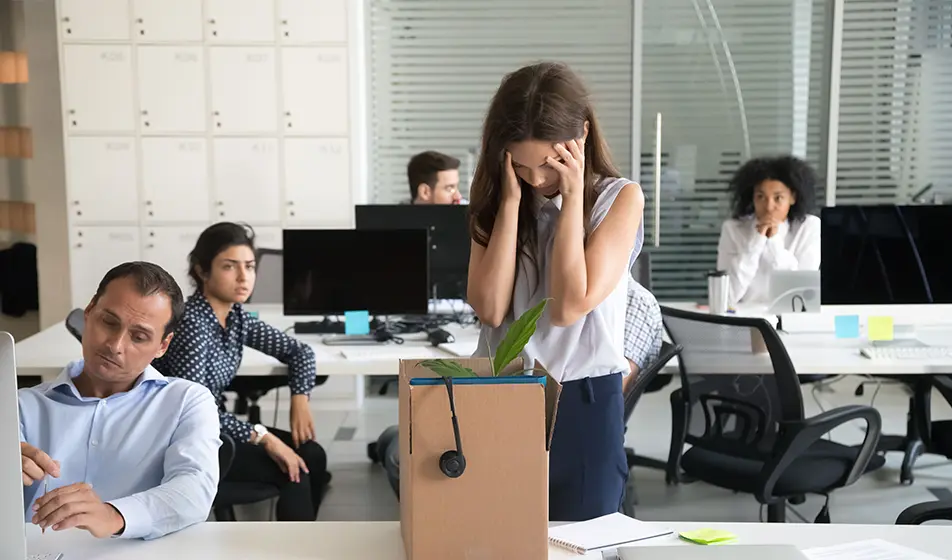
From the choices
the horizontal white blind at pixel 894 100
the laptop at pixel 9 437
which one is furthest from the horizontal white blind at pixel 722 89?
the laptop at pixel 9 437

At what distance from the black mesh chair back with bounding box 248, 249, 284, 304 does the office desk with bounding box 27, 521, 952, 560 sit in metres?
2.71

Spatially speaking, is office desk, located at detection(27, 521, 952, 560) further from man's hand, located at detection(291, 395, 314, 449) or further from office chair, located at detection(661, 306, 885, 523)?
man's hand, located at detection(291, 395, 314, 449)

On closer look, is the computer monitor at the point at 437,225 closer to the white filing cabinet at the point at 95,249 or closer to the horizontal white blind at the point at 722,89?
the white filing cabinet at the point at 95,249

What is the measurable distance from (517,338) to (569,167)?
0.45 meters

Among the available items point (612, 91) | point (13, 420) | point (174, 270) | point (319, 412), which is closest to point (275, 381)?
point (319, 412)

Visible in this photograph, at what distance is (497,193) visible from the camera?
1.82 meters

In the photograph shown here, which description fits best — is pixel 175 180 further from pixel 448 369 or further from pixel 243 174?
pixel 448 369

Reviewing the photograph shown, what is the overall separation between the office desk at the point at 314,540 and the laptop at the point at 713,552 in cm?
8

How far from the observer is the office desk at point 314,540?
56.6 inches

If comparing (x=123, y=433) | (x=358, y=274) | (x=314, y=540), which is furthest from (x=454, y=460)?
(x=358, y=274)

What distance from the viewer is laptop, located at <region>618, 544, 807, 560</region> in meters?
1.32

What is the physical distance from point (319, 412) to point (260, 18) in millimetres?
2079

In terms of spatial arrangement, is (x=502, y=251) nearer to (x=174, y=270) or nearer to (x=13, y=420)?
(x=13, y=420)

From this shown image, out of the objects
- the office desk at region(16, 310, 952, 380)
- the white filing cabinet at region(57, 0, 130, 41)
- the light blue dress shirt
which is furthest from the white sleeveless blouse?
the white filing cabinet at region(57, 0, 130, 41)
